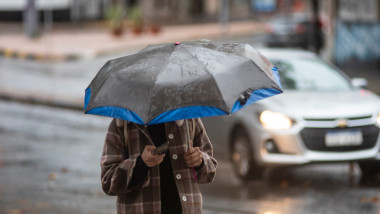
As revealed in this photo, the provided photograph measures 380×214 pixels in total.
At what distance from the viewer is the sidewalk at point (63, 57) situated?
17.9m

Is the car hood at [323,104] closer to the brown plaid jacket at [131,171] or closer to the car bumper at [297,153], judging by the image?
the car bumper at [297,153]

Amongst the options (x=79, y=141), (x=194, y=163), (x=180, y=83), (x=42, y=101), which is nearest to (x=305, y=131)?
(x=79, y=141)

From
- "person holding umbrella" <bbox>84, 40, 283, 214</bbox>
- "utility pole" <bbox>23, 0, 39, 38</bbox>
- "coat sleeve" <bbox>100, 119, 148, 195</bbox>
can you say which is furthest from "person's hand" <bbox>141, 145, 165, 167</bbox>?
"utility pole" <bbox>23, 0, 39, 38</bbox>

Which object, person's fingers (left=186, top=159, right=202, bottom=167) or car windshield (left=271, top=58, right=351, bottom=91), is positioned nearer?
person's fingers (left=186, top=159, right=202, bottom=167)

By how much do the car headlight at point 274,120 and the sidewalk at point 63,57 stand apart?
24.8 feet

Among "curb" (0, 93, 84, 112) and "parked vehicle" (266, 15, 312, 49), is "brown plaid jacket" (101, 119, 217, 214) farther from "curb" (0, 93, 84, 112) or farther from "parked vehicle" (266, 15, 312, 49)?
"parked vehicle" (266, 15, 312, 49)

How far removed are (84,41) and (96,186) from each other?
996 inches

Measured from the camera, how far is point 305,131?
8.84 metres

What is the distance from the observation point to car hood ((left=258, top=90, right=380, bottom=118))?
8.94 metres

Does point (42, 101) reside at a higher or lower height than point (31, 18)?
lower

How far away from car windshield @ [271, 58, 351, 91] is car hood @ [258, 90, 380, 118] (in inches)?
12.0

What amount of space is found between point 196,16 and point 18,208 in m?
42.8

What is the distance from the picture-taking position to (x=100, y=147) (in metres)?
12.0

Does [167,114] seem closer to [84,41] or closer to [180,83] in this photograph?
[180,83]
